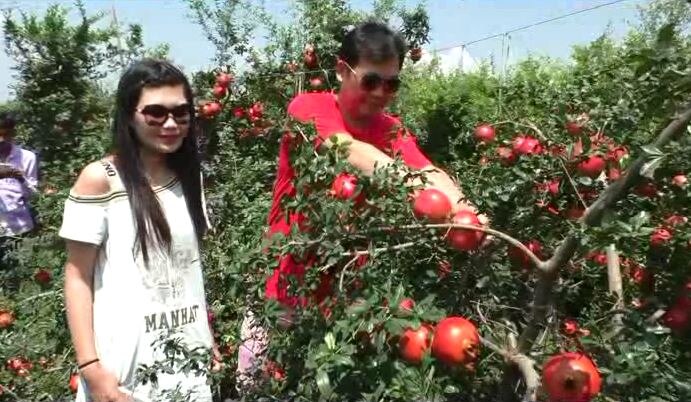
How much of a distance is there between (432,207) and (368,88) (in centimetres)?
52

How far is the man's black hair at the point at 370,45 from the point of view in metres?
A: 1.82

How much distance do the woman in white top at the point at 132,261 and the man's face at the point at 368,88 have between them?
15.5 inches

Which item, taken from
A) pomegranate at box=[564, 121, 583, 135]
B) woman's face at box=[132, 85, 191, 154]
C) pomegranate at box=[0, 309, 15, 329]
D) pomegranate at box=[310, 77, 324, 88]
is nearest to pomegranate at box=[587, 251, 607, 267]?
pomegranate at box=[564, 121, 583, 135]

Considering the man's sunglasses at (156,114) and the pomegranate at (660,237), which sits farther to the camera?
the man's sunglasses at (156,114)

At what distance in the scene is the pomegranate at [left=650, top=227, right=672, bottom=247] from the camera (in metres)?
1.27

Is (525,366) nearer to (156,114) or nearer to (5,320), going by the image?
(156,114)

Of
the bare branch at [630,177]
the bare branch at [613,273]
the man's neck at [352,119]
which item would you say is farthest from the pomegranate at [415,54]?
the bare branch at [630,177]

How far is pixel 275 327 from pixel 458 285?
329 mm

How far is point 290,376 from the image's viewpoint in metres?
1.39

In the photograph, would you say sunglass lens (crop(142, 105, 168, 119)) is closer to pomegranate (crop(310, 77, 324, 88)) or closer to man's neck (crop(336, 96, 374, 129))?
man's neck (crop(336, 96, 374, 129))

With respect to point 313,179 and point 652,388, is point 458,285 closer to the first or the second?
point 313,179

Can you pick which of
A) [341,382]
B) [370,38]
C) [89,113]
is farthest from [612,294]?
[89,113]

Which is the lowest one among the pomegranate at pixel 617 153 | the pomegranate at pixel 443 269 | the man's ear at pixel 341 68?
the pomegranate at pixel 443 269

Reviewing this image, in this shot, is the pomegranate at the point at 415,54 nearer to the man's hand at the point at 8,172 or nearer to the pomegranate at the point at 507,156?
the man's hand at the point at 8,172
